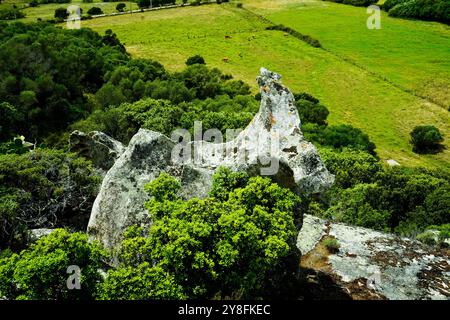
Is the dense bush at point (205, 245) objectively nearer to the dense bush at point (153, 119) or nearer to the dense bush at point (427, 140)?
the dense bush at point (153, 119)

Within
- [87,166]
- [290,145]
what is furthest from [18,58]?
[290,145]

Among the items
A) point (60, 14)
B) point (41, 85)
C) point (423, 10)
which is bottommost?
point (41, 85)

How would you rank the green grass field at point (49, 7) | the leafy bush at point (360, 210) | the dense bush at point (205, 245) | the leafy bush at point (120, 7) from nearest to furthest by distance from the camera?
the dense bush at point (205, 245)
the leafy bush at point (360, 210)
the green grass field at point (49, 7)
the leafy bush at point (120, 7)

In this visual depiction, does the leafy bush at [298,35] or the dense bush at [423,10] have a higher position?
the dense bush at [423,10]

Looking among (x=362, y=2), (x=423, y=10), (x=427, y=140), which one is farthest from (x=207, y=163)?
(x=362, y=2)

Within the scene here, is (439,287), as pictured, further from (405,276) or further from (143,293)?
(143,293)

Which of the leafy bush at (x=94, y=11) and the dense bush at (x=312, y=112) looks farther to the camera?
the leafy bush at (x=94, y=11)

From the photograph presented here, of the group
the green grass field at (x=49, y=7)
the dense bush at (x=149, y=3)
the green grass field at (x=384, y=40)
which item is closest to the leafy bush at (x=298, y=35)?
the green grass field at (x=384, y=40)

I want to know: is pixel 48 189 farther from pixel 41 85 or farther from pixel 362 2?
pixel 362 2
